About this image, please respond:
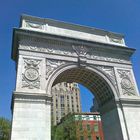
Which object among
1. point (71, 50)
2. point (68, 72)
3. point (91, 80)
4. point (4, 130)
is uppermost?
point (71, 50)

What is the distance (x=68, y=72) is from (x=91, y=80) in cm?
271

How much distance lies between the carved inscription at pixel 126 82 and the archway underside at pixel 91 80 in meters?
1.57

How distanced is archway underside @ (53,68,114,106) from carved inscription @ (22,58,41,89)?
2.56m

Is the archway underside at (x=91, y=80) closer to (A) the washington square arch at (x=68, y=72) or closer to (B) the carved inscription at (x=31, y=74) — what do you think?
(A) the washington square arch at (x=68, y=72)

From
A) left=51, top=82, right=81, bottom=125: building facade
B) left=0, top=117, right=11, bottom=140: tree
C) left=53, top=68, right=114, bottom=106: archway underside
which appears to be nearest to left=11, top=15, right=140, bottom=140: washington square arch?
left=53, top=68, right=114, bottom=106: archway underside

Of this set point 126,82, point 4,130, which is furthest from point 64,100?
point 126,82

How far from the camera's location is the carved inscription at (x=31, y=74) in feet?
54.2

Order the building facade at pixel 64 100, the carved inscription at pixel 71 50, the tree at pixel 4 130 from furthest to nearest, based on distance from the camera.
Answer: the building facade at pixel 64 100
the tree at pixel 4 130
the carved inscription at pixel 71 50

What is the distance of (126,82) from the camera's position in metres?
20.2

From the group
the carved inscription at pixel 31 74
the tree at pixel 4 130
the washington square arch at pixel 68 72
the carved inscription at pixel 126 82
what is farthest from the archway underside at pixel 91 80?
the tree at pixel 4 130

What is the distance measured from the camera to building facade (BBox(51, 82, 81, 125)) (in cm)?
9088

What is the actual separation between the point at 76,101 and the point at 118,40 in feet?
247

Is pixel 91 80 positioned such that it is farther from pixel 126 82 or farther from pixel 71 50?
pixel 71 50

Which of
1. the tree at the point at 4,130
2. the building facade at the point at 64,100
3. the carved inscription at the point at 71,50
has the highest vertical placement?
the building facade at the point at 64,100
